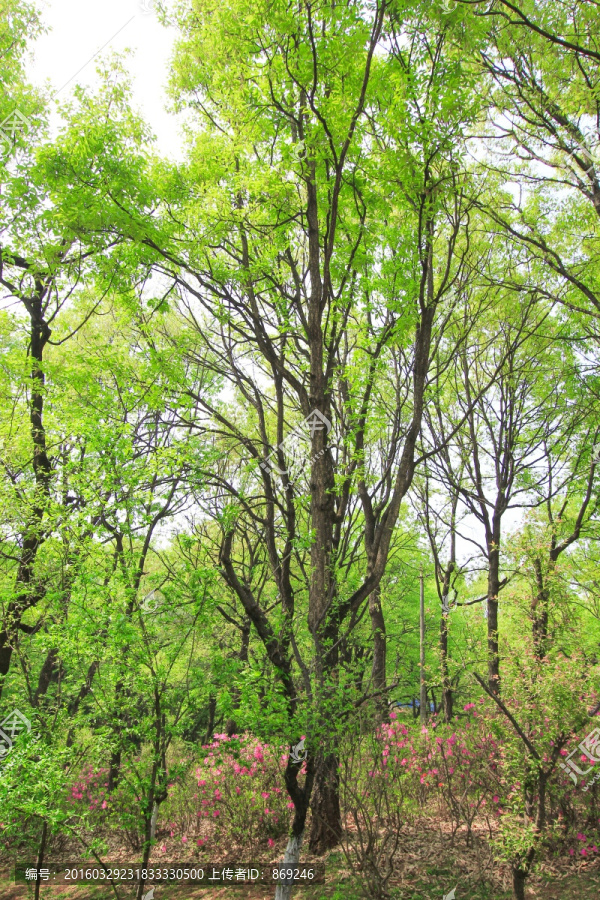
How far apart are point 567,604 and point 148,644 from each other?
3.58 meters

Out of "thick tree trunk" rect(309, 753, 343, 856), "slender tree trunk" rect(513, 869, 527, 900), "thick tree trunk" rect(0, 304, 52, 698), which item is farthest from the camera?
"thick tree trunk" rect(309, 753, 343, 856)

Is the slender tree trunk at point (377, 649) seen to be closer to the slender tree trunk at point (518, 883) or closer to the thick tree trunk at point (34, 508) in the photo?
the slender tree trunk at point (518, 883)

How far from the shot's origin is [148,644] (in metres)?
3.80

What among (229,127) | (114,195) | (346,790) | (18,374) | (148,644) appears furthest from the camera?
(18,374)

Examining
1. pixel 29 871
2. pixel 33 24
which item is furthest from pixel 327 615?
pixel 33 24

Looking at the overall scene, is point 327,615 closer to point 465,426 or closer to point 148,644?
point 148,644
